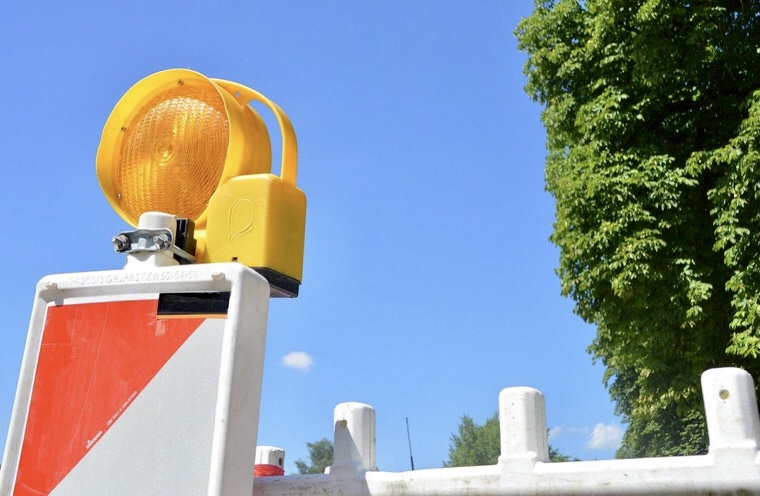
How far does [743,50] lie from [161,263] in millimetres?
10779

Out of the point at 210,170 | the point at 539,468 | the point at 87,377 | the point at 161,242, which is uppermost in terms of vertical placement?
the point at 210,170

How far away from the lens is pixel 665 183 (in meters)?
10.8

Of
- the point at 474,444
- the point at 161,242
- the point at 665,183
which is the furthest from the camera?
the point at 474,444

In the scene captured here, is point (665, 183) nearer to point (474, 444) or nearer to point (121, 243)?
point (121, 243)

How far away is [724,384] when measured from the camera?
2.52m

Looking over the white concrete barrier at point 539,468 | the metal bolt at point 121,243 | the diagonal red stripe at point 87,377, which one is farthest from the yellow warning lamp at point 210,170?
the white concrete barrier at point 539,468

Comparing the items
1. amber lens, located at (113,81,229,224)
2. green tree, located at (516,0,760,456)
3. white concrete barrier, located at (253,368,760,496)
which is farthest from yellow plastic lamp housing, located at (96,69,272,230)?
green tree, located at (516,0,760,456)

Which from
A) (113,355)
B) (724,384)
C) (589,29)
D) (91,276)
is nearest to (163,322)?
(113,355)

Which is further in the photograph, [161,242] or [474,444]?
[474,444]

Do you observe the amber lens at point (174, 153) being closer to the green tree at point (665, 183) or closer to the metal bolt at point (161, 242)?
the metal bolt at point (161, 242)

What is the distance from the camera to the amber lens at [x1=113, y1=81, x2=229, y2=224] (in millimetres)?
3701

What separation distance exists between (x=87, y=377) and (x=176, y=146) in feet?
3.90

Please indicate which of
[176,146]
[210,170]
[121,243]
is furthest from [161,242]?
[176,146]

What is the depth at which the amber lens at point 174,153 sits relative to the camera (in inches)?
→ 146
